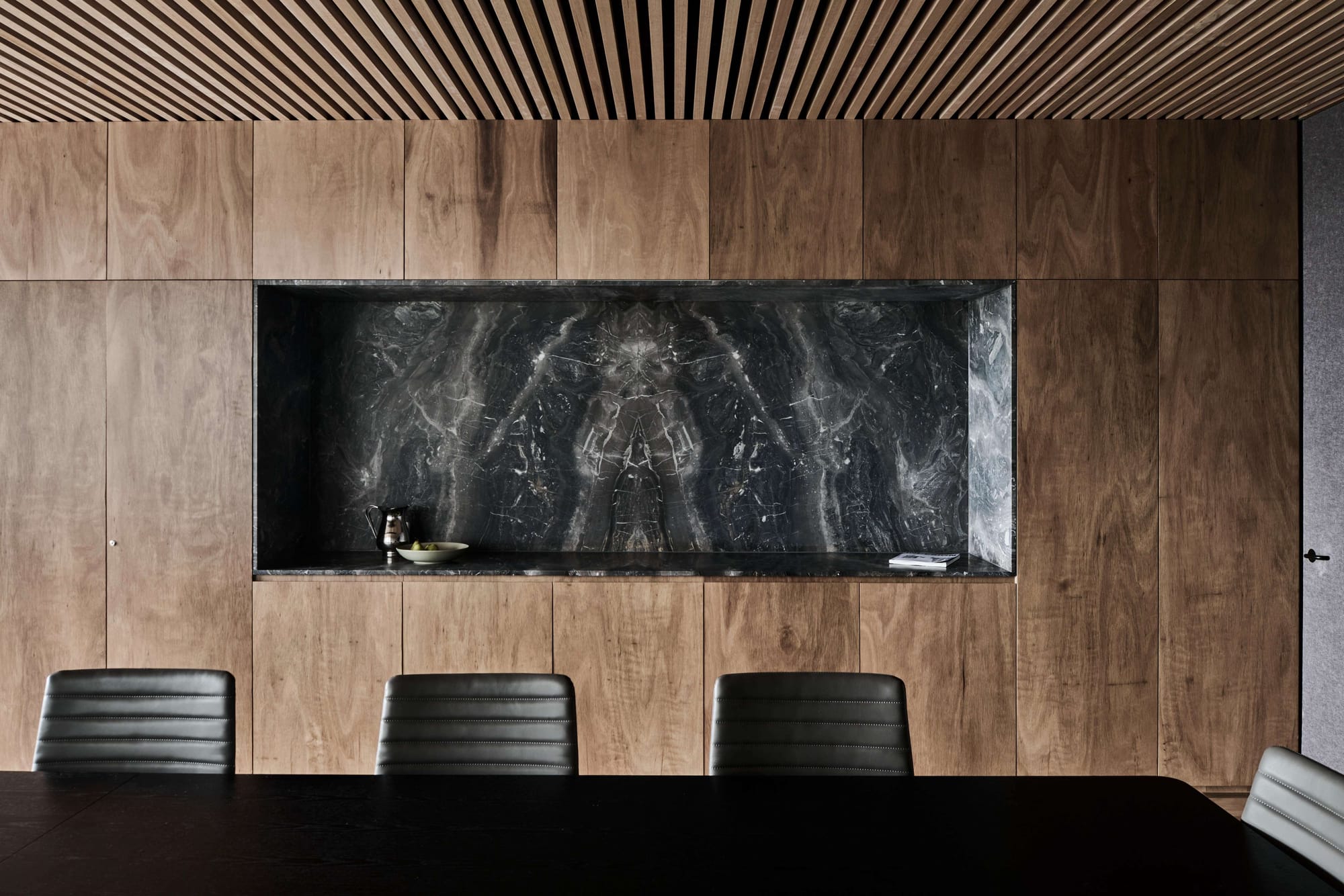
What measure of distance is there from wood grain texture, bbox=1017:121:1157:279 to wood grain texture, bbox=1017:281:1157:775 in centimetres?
14

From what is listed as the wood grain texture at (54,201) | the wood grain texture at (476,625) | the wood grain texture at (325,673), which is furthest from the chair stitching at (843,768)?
the wood grain texture at (54,201)

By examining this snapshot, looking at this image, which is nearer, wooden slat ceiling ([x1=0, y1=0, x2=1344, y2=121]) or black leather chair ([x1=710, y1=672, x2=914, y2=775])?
black leather chair ([x1=710, y1=672, x2=914, y2=775])

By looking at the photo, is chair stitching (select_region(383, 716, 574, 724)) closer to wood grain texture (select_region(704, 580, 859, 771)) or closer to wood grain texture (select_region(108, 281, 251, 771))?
wood grain texture (select_region(704, 580, 859, 771))

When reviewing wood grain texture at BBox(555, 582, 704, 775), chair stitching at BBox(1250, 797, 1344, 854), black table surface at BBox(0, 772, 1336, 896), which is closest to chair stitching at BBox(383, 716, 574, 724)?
black table surface at BBox(0, 772, 1336, 896)

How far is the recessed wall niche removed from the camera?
166 inches

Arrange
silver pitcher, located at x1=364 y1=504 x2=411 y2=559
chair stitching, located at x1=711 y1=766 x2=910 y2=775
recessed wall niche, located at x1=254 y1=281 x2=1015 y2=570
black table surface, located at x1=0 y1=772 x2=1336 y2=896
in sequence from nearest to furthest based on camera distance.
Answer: black table surface, located at x1=0 y1=772 x2=1336 y2=896 → chair stitching, located at x1=711 y1=766 x2=910 y2=775 → silver pitcher, located at x1=364 y1=504 x2=411 y2=559 → recessed wall niche, located at x1=254 y1=281 x2=1015 y2=570

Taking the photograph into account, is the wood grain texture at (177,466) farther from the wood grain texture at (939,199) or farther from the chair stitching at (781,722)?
the wood grain texture at (939,199)

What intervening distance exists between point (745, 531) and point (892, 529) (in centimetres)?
68

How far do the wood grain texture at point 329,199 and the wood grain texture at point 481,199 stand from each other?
9 cm

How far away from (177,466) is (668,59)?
249 cm

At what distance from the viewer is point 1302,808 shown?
168cm

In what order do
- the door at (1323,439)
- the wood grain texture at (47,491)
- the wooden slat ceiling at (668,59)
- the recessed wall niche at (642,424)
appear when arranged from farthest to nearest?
the recessed wall niche at (642,424)
the wood grain texture at (47,491)
the door at (1323,439)
the wooden slat ceiling at (668,59)

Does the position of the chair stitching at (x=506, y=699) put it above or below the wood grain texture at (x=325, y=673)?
above

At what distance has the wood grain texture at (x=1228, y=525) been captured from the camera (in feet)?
11.6
